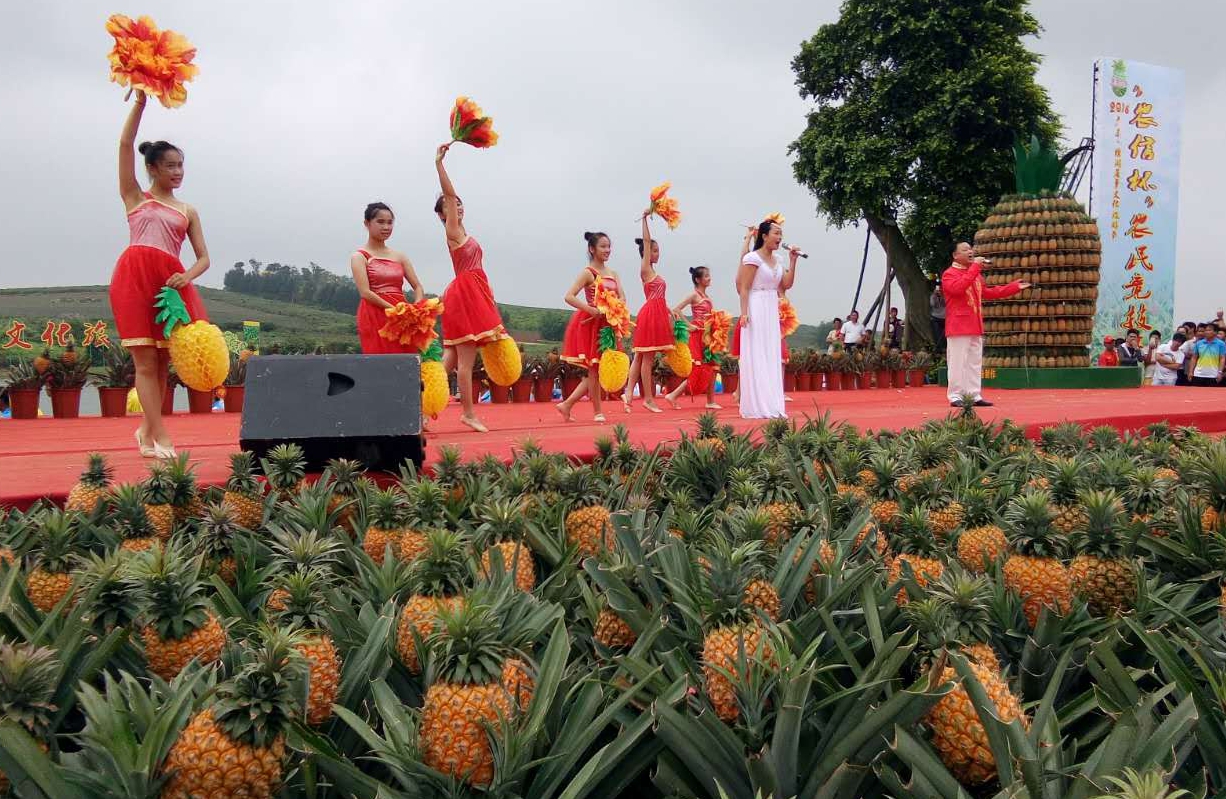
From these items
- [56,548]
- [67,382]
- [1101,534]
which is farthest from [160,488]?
[67,382]

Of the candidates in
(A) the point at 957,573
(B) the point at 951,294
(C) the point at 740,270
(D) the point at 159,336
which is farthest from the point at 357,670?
(B) the point at 951,294

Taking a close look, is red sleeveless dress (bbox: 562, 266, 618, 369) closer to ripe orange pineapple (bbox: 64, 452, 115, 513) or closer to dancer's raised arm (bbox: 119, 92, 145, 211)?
dancer's raised arm (bbox: 119, 92, 145, 211)

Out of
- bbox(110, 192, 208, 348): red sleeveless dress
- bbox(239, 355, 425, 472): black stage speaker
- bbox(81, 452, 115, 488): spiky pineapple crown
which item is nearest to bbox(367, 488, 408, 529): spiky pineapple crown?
bbox(81, 452, 115, 488): spiky pineapple crown

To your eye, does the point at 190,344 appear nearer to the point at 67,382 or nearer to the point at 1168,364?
the point at 67,382

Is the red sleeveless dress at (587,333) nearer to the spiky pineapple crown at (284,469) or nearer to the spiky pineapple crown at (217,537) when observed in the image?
the spiky pineapple crown at (284,469)

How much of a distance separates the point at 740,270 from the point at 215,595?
6.48 metres

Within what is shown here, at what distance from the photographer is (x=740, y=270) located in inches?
305

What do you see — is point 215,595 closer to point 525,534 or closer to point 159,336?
point 525,534

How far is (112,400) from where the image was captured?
10000 mm

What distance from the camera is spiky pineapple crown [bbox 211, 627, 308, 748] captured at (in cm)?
101

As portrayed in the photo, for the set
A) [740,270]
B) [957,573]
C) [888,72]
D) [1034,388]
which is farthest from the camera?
[888,72]

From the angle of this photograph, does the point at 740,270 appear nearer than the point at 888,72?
Yes

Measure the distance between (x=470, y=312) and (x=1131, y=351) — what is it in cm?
1447

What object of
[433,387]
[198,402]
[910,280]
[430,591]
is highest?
[910,280]
